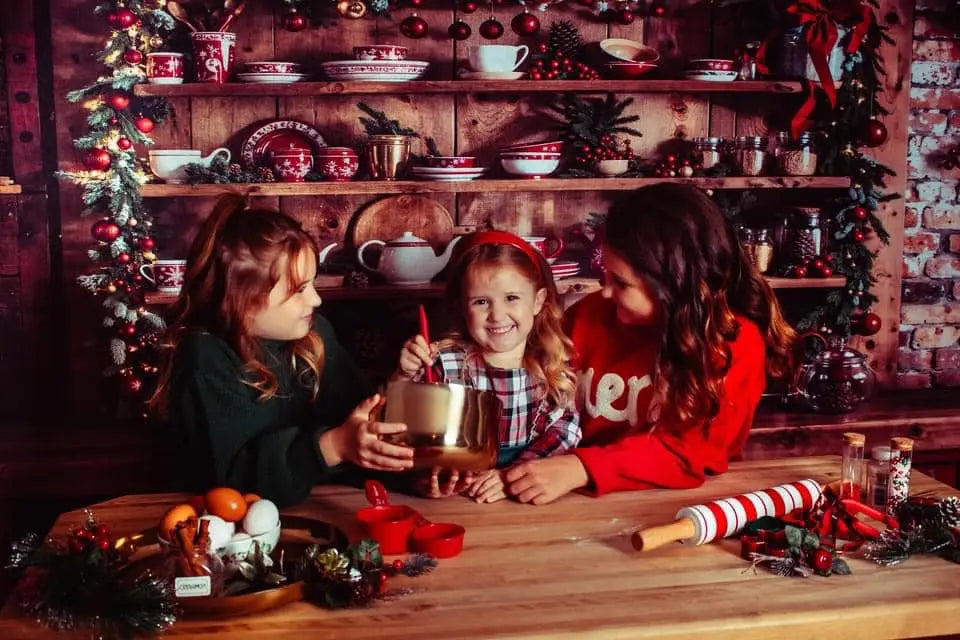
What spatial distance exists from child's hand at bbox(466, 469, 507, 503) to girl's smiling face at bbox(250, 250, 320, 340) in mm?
436

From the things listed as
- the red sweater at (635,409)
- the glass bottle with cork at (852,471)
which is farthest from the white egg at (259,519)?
the glass bottle with cork at (852,471)

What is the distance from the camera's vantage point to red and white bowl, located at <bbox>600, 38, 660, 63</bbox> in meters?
3.12

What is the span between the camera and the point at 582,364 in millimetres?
2230

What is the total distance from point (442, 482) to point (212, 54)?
1.67m

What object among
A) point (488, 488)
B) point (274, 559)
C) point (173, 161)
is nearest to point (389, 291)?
point (173, 161)

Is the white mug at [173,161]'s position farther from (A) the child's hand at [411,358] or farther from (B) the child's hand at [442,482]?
(B) the child's hand at [442,482]

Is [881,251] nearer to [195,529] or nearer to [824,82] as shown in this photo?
[824,82]

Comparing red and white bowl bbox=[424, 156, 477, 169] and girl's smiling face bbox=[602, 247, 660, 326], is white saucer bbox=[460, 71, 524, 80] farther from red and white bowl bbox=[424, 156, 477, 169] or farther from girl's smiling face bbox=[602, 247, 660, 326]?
girl's smiling face bbox=[602, 247, 660, 326]

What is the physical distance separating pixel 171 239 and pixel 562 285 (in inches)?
47.6

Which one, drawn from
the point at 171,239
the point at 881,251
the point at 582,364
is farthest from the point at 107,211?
the point at 881,251

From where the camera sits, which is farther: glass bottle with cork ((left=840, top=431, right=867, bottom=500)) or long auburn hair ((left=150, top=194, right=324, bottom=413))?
long auburn hair ((left=150, top=194, right=324, bottom=413))

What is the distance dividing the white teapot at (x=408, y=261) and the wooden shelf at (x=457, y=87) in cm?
43

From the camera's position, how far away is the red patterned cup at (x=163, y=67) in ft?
9.27

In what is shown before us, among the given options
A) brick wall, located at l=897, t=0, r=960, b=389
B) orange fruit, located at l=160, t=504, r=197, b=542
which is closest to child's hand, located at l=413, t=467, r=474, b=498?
orange fruit, located at l=160, t=504, r=197, b=542
